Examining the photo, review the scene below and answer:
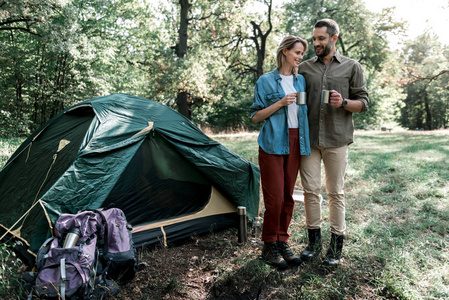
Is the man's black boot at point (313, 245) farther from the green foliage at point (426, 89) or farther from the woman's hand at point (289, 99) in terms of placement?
the green foliage at point (426, 89)

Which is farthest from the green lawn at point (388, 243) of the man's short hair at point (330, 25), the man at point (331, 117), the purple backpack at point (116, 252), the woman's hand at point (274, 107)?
the man's short hair at point (330, 25)

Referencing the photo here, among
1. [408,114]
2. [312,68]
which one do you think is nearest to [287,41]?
[312,68]

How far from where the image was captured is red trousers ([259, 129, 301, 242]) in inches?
105

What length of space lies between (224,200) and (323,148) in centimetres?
152

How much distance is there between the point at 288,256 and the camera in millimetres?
2777

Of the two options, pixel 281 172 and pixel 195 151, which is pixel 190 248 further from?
pixel 281 172

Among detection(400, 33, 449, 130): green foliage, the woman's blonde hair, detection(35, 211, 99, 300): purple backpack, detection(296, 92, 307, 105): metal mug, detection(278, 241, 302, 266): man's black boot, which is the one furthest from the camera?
detection(400, 33, 449, 130): green foliage

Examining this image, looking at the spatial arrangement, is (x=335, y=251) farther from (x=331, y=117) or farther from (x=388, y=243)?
(x=331, y=117)

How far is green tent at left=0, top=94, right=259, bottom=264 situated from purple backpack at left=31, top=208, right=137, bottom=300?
0.39 m

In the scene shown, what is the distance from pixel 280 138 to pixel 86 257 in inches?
68.1

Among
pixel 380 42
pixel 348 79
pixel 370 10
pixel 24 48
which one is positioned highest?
pixel 370 10

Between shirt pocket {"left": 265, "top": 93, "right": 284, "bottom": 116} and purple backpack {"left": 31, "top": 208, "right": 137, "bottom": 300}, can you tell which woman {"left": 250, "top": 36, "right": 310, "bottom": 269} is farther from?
purple backpack {"left": 31, "top": 208, "right": 137, "bottom": 300}

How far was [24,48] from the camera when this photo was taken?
12.7 meters

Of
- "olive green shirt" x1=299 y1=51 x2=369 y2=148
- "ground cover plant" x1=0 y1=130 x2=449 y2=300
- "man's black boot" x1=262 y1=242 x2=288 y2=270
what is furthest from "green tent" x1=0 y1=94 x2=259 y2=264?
"olive green shirt" x1=299 y1=51 x2=369 y2=148
